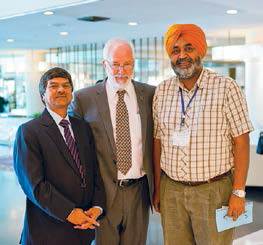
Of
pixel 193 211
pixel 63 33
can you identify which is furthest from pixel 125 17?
pixel 193 211

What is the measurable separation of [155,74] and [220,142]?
13.0 m

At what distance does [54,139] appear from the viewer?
2533 millimetres

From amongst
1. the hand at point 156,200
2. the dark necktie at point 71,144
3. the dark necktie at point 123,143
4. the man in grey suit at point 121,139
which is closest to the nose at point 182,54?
the man in grey suit at point 121,139

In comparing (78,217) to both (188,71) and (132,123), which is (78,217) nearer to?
(132,123)

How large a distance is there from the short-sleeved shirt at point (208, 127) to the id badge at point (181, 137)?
18mm

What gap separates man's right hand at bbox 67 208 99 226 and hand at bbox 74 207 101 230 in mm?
13

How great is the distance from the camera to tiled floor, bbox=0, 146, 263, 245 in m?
5.04

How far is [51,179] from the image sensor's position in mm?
2527

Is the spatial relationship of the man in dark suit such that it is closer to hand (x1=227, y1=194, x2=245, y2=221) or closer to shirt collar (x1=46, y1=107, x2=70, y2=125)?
shirt collar (x1=46, y1=107, x2=70, y2=125)

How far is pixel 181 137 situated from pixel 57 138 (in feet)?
2.34

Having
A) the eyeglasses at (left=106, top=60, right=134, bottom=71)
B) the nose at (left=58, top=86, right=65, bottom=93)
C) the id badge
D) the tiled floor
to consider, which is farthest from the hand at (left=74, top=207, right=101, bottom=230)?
the tiled floor

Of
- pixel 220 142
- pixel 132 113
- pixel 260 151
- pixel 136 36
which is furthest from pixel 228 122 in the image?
pixel 136 36

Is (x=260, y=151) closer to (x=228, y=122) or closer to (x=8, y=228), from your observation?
(x=8, y=228)

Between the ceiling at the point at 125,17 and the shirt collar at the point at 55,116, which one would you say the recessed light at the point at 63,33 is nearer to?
the ceiling at the point at 125,17
